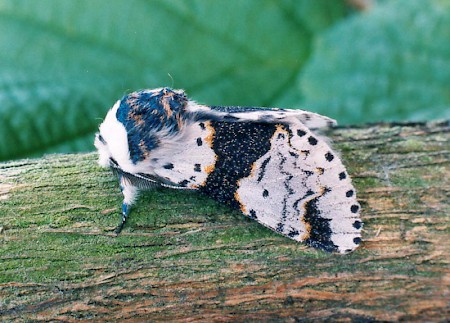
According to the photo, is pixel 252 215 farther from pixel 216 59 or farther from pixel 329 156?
pixel 216 59

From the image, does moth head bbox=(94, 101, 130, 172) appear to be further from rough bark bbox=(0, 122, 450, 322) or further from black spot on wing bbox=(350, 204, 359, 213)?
black spot on wing bbox=(350, 204, 359, 213)

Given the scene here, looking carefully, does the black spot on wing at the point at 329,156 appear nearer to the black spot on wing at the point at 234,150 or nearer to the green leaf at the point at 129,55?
the black spot on wing at the point at 234,150

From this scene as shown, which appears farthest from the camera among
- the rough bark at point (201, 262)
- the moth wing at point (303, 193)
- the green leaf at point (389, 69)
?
the green leaf at point (389, 69)

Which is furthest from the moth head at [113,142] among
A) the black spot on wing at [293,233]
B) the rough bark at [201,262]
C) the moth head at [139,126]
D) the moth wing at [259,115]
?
the black spot on wing at [293,233]

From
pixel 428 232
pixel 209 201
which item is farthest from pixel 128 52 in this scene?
pixel 428 232

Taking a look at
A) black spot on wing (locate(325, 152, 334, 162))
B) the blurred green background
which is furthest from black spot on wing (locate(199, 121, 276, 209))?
the blurred green background
